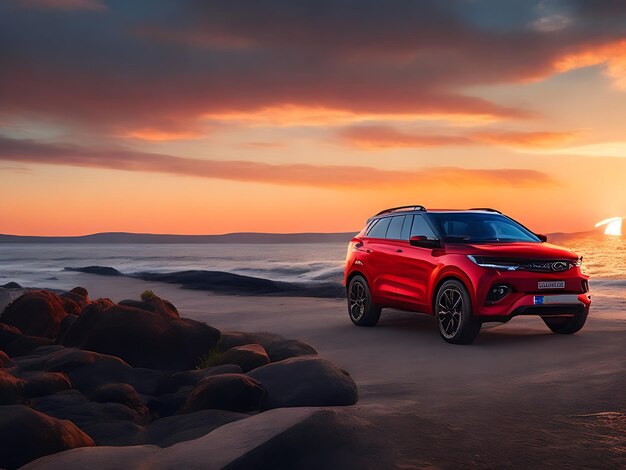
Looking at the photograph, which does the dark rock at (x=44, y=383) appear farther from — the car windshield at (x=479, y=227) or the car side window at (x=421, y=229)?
the car windshield at (x=479, y=227)

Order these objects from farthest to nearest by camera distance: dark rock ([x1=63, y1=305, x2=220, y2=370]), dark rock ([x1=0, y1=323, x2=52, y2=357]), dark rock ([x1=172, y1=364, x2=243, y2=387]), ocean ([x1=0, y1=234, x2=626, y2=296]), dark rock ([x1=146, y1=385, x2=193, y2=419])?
ocean ([x1=0, y1=234, x2=626, y2=296]), dark rock ([x1=0, y1=323, x2=52, y2=357]), dark rock ([x1=63, y1=305, x2=220, y2=370]), dark rock ([x1=172, y1=364, x2=243, y2=387]), dark rock ([x1=146, y1=385, x2=193, y2=419])

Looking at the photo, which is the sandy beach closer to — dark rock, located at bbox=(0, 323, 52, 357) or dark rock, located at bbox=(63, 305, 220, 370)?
dark rock, located at bbox=(63, 305, 220, 370)

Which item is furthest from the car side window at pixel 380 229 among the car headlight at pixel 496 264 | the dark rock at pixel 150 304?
the dark rock at pixel 150 304

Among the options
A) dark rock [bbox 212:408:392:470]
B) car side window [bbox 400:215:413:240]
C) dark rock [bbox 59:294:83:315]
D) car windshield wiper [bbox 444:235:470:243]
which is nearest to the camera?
dark rock [bbox 212:408:392:470]

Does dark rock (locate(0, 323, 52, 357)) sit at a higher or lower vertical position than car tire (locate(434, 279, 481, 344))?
lower

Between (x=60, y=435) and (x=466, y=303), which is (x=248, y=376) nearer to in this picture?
(x=60, y=435)

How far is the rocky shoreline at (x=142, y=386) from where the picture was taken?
5.53 metres

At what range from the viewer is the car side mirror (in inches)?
455

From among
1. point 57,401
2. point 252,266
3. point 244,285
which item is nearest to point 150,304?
point 57,401

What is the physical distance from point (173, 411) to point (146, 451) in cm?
230

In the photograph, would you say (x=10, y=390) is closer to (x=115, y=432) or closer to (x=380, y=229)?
(x=115, y=432)

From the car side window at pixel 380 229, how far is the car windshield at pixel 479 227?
1.38 m

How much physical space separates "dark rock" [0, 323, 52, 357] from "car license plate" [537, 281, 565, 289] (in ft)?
23.4

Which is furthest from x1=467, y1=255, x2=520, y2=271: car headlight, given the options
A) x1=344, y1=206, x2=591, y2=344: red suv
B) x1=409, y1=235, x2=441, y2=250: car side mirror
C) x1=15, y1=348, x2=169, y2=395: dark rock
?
x1=15, y1=348, x2=169, y2=395: dark rock
